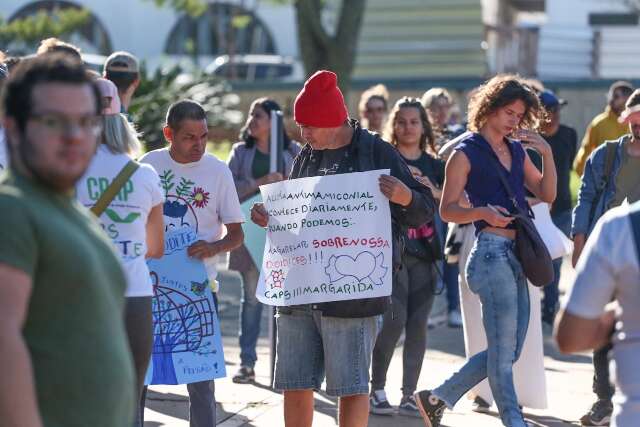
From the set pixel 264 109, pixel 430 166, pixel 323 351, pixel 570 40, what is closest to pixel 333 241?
pixel 323 351

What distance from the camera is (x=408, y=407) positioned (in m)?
7.42

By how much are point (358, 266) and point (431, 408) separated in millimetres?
1205

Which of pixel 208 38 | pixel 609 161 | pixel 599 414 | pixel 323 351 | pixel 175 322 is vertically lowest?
pixel 599 414

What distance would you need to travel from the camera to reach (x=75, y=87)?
3.12m

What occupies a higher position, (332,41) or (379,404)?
(332,41)

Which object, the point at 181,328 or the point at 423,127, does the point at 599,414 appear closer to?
the point at 423,127

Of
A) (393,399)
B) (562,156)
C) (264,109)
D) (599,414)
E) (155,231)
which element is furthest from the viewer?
(562,156)

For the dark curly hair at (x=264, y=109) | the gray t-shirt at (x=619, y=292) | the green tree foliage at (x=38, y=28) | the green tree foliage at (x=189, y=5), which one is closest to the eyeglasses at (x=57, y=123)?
the gray t-shirt at (x=619, y=292)

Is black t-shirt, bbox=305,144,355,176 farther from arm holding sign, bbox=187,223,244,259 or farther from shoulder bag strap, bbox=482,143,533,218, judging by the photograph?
shoulder bag strap, bbox=482,143,533,218

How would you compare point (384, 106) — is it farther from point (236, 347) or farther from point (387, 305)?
point (387, 305)

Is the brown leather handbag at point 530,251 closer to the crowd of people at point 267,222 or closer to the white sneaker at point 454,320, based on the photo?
the crowd of people at point 267,222

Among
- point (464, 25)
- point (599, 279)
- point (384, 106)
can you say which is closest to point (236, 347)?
point (384, 106)

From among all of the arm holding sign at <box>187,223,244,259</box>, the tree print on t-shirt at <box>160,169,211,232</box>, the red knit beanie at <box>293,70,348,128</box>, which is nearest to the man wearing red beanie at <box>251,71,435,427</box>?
the red knit beanie at <box>293,70,348,128</box>

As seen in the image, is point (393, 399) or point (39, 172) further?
point (393, 399)
